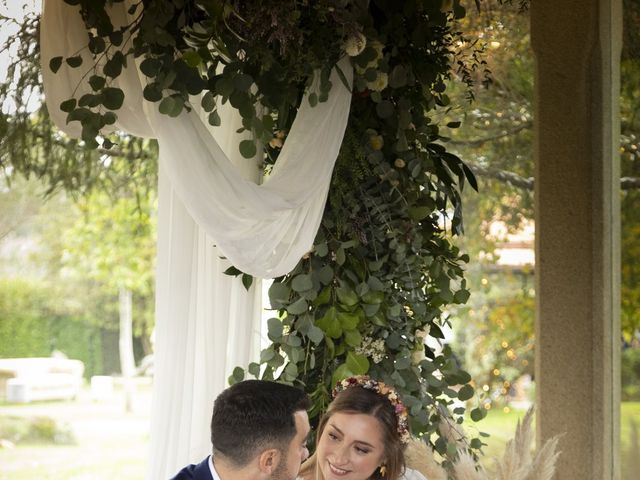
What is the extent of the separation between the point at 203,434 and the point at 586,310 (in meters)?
1.65

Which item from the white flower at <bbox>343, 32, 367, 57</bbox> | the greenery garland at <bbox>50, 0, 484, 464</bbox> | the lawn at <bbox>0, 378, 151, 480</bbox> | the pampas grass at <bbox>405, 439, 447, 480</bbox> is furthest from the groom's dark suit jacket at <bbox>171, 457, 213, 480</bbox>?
the lawn at <bbox>0, 378, 151, 480</bbox>

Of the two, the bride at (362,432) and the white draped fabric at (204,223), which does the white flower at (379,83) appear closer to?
the white draped fabric at (204,223)

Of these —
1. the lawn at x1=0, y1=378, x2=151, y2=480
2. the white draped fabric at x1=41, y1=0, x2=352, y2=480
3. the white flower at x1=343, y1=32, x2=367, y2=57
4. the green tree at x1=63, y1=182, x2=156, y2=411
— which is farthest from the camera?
the green tree at x1=63, y1=182, x2=156, y2=411

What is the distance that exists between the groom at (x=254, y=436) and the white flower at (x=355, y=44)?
0.92 metres

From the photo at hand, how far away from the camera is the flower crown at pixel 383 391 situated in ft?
8.61

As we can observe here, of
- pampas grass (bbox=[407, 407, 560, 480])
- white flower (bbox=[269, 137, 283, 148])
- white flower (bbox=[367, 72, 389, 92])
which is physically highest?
white flower (bbox=[367, 72, 389, 92])

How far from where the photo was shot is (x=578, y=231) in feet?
11.8

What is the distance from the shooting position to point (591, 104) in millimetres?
3564

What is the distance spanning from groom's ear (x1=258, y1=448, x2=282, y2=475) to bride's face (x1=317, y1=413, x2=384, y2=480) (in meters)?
0.56

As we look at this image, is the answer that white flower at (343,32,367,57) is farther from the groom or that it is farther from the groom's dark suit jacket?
the groom's dark suit jacket

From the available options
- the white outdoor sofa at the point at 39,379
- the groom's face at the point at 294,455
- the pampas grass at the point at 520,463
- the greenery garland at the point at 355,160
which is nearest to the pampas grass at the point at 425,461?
the pampas grass at the point at 520,463

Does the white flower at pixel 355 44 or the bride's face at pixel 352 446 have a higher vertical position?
the white flower at pixel 355 44

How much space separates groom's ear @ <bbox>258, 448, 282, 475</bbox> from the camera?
205cm

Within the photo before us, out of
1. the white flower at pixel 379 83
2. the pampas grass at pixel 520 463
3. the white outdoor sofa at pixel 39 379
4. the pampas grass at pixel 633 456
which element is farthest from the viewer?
the white outdoor sofa at pixel 39 379
